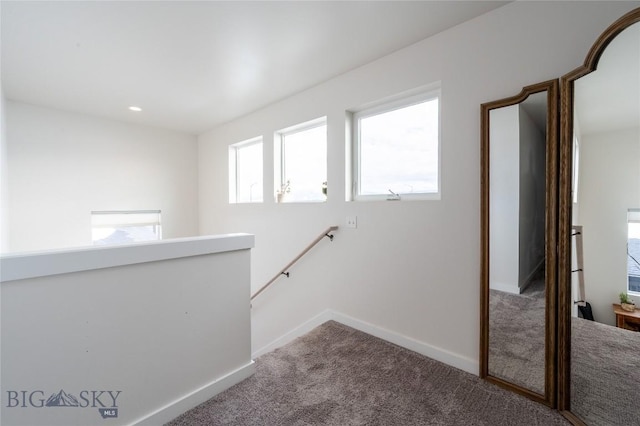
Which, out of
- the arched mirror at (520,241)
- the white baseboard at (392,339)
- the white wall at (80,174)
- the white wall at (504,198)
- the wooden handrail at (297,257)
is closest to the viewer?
the arched mirror at (520,241)

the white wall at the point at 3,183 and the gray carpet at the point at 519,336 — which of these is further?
the white wall at the point at 3,183

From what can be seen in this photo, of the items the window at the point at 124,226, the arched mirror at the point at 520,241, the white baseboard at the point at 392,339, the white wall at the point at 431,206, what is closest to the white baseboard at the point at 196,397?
the white baseboard at the point at 392,339

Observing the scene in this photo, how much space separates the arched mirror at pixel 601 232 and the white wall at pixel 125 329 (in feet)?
5.98

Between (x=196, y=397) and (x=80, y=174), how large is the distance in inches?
136

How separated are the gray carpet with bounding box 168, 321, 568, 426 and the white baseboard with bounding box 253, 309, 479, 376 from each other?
53 mm

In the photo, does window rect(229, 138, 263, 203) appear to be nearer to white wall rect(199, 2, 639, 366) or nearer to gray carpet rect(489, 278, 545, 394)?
white wall rect(199, 2, 639, 366)

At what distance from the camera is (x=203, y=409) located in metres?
1.48

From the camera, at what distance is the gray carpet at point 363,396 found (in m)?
1.39

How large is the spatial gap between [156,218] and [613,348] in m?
4.92

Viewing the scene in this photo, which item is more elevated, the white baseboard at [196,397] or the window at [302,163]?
the window at [302,163]

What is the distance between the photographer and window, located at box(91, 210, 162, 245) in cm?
362

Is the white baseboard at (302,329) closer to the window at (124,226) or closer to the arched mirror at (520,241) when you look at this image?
the arched mirror at (520,241)

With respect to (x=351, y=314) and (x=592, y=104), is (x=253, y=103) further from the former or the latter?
(x=592, y=104)

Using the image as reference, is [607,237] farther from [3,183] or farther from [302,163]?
[3,183]
